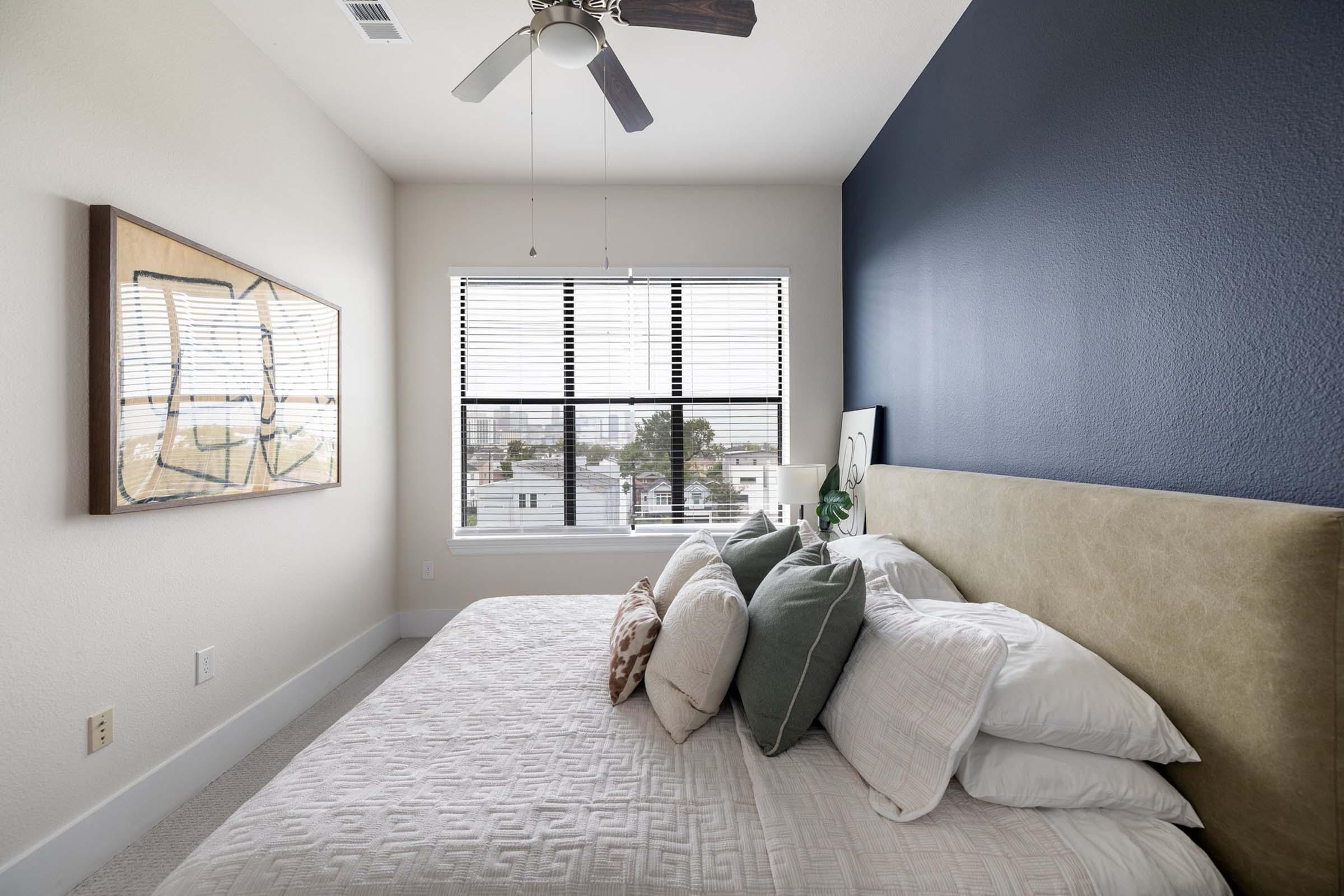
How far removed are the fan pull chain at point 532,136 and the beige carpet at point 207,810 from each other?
218 centimetres

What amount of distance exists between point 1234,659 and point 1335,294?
639 mm

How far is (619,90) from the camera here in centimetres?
212

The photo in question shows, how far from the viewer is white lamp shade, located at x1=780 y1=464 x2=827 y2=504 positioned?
338 cm

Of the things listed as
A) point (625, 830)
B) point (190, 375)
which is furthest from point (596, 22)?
point (625, 830)

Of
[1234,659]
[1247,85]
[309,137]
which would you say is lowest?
[1234,659]

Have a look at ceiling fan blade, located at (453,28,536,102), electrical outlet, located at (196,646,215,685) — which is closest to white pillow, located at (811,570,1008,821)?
ceiling fan blade, located at (453,28,536,102)

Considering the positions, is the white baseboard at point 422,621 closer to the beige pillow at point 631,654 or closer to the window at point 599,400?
the window at point 599,400

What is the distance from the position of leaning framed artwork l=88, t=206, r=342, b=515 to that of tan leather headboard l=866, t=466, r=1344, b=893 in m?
2.62

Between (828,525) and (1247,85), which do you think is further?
(828,525)

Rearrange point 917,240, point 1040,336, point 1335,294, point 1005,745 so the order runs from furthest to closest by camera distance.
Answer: point 917,240, point 1040,336, point 1005,745, point 1335,294

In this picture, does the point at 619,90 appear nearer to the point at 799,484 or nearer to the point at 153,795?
the point at 799,484

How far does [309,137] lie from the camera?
2.92 m

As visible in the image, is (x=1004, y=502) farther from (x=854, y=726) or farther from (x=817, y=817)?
(x=817, y=817)

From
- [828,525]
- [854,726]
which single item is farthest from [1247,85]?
[828,525]
